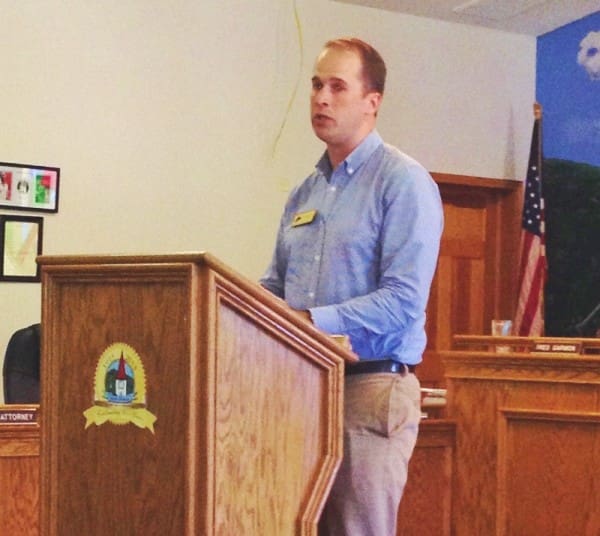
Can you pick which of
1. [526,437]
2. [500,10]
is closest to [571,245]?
[500,10]

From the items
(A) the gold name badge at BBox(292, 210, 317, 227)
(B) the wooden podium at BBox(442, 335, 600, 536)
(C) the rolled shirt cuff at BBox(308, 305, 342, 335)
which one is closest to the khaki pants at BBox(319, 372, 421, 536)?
(C) the rolled shirt cuff at BBox(308, 305, 342, 335)

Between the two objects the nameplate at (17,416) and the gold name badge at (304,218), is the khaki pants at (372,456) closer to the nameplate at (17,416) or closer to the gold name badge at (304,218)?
the gold name badge at (304,218)

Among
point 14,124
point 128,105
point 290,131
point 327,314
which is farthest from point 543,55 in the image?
point 327,314

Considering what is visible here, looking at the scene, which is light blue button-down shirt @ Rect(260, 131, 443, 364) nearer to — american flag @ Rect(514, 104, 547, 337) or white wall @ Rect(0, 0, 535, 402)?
white wall @ Rect(0, 0, 535, 402)

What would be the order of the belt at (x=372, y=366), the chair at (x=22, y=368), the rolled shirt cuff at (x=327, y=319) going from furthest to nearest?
the chair at (x=22, y=368) < the belt at (x=372, y=366) < the rolled shirt cuff at (x=327, y=319)

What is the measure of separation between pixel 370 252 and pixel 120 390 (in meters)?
0.58

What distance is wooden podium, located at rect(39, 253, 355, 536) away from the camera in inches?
50.2

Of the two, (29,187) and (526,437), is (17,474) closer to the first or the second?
(29,187)

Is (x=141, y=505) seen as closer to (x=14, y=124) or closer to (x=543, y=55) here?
(x=14, y=124)

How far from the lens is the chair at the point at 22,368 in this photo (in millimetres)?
3680

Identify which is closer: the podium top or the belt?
the podium top

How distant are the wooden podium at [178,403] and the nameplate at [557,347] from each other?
2.18 m

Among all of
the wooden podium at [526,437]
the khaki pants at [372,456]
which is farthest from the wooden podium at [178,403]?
the wooden podium at [526,437]

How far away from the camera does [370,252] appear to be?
172 cm
